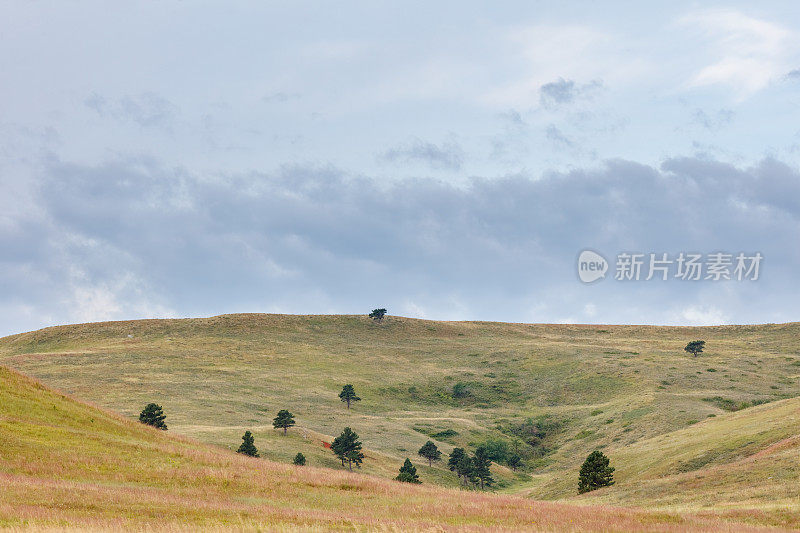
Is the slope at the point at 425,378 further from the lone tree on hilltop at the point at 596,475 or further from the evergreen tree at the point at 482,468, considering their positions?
the lone tree on hilltop at the point at 596,475

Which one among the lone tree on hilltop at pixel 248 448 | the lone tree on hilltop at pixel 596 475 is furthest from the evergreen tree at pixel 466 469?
the lone tree on hilltop at pixel 248 448

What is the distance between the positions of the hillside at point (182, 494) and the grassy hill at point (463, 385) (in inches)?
456

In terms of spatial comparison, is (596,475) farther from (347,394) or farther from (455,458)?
(347,394)

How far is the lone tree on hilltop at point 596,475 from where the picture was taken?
172 feet

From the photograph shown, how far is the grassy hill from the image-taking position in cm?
6631

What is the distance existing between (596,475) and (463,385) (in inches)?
2978

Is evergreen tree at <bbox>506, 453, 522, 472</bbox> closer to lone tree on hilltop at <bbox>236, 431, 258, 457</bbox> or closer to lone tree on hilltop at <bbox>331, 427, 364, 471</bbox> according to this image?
lone tree on hilltop at <bbox>331, 427, 364, 471</bbox>

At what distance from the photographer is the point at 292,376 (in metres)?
121

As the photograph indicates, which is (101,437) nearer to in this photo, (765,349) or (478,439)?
(478,439)

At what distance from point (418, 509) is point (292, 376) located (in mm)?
95822

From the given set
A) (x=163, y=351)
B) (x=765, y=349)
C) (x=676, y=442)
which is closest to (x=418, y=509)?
(x=676, y=442)

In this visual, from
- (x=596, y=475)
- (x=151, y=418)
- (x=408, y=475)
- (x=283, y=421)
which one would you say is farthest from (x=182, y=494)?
(x=283, y=421)

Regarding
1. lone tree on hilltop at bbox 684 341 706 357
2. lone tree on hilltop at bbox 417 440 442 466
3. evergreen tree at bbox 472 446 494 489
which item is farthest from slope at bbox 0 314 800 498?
evergreen tree at bbox 472 446 494 489

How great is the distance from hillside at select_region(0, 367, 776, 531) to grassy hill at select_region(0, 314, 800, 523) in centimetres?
1159
